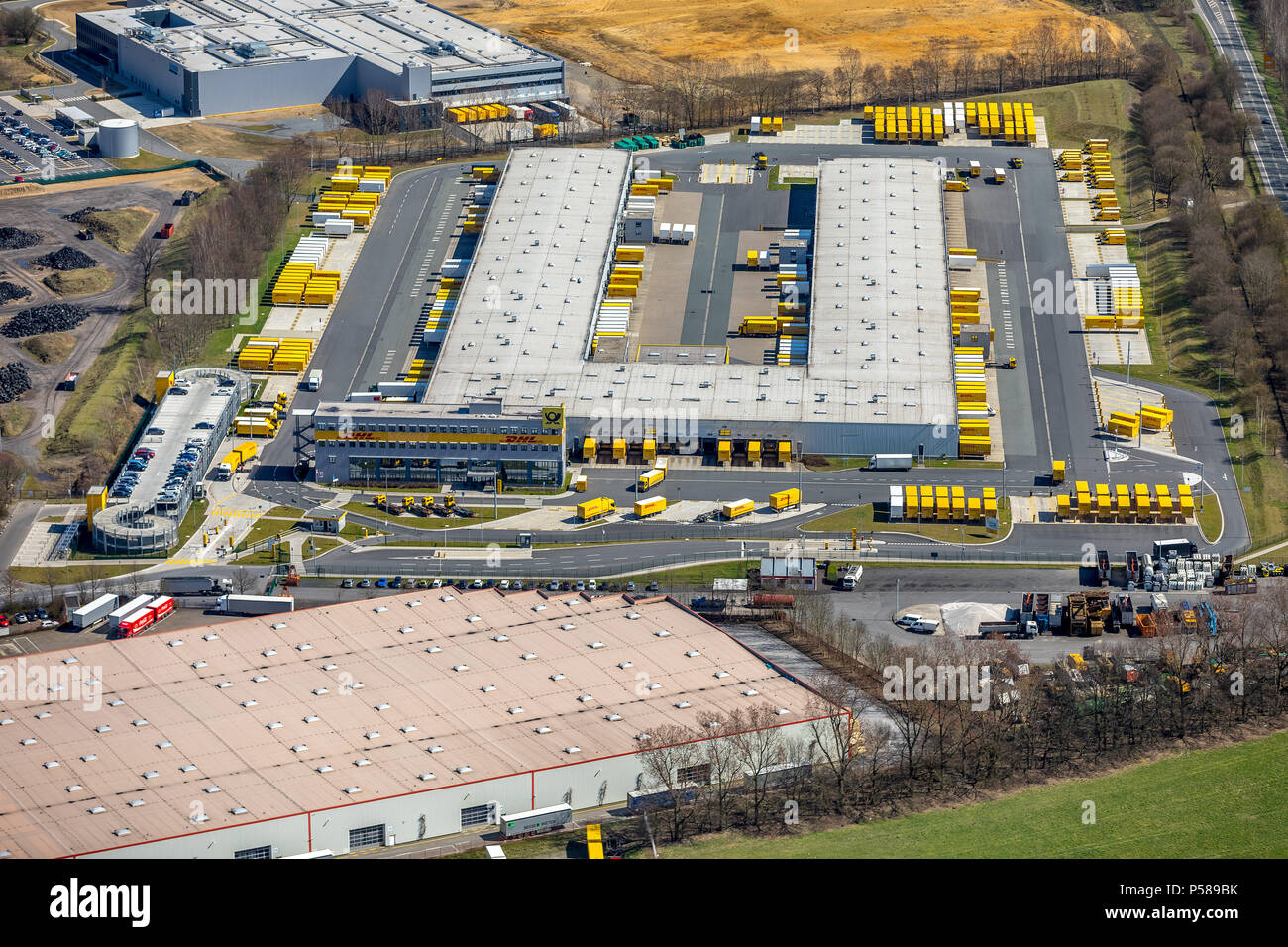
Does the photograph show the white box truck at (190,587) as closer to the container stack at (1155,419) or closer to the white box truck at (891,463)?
the white box truck at (891,463)

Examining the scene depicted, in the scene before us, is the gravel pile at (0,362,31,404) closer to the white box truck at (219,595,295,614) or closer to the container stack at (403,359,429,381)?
the container stack at (403,359,429,381)

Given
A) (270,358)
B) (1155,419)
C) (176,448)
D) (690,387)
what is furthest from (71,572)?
(1155,419)

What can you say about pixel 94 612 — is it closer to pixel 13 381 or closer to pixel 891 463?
pixel 13 381

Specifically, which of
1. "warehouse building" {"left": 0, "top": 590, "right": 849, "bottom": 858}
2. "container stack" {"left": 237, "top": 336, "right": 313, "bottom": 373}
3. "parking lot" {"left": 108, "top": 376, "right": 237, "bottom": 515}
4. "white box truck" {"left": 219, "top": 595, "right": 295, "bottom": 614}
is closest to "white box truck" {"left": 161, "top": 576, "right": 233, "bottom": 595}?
"white box truck" {"left": 219, "top": 595, "right": 295, "bottom": 614}

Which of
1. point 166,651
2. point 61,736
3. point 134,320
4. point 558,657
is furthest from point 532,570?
point 134,320

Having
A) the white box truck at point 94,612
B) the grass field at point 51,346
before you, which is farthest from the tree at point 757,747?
the grass field at point 51,346

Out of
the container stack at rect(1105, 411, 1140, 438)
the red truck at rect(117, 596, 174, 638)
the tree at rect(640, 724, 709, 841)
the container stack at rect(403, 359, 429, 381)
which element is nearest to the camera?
the tree at rect(640, 724, 709, 841)
